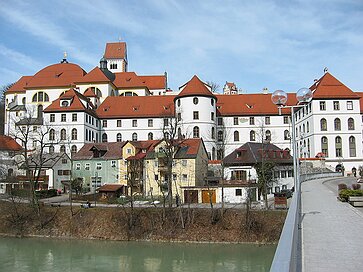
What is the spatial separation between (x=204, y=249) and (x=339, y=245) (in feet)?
73.9

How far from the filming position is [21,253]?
99.3 feet

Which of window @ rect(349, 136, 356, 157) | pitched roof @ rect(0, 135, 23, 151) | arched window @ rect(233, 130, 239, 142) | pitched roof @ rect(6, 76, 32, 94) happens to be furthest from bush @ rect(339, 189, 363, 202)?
pitched roof @ rect(6, 76, 32, 94)

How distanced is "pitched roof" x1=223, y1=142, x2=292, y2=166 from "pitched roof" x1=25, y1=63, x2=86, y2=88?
130 feet

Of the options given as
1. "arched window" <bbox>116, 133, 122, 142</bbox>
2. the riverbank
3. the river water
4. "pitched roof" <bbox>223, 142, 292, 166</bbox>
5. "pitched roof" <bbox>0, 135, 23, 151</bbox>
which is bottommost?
the river water

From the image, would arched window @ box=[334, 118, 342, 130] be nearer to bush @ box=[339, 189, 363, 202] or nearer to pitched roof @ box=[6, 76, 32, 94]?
bush @ box=[339, 189, 363, 202]

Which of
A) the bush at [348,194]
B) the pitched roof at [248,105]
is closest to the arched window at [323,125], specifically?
the pitched roof at [248,105]

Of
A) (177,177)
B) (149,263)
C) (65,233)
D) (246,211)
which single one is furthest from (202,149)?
(149,263)

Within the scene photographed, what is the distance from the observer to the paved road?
7.33 m

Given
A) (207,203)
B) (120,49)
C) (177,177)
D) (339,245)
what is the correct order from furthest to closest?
(120,49) → (177,177) → (207,203) → (339,245)

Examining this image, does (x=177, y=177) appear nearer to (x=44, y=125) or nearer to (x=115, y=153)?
(x=115, y=153)

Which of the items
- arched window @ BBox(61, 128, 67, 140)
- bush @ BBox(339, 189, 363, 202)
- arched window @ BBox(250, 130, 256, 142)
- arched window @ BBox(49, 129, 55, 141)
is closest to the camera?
bush @ BBox(339, 189, 363, 202)

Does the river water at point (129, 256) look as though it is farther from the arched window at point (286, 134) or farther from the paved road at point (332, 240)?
the arched window at point (286, 134)

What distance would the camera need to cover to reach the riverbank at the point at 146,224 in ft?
108

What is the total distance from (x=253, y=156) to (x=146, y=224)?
15.3 metres
